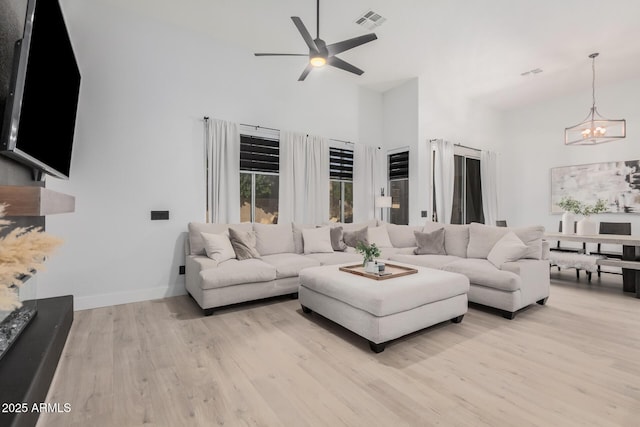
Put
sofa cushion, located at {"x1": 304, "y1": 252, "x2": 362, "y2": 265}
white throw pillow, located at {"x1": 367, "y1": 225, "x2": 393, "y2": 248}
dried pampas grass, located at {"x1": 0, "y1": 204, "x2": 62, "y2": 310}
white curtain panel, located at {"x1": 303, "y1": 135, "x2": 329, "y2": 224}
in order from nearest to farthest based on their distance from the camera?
1. dried pampas grass, located at {"x1": 0, "y1": 204, "x2": 62, "y2": 310}
2. sofa cushion, located at {"x1": 304, "y1": 252, "x2": 362, "y2": 265}
3. white throw pillow, located at {"x1": 367, "y1": 225, "x2": 393, "y2": 248}
4. white curtain panel, located at {"x1": 303, "y1": 135, "x2": 329, "y2": 224}

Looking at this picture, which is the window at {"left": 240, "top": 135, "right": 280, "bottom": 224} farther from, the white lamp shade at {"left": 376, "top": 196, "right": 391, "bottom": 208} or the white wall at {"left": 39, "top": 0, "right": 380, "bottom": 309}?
the white lamp shade at {"left": 376, "top": 196, "right": 391, "bottom": 208}

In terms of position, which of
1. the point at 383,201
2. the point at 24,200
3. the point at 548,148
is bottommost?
the point at 24,200

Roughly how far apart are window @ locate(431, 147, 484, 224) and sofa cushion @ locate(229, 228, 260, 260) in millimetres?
4511

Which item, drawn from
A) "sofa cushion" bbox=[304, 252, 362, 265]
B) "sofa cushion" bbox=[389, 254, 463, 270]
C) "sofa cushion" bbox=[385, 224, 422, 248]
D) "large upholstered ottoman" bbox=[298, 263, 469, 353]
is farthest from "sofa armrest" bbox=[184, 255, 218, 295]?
"sofa cushion" bbox=[385, 224, 422, 248]

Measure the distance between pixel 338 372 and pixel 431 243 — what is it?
9.27 ft

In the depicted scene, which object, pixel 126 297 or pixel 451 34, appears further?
pixel 451 34

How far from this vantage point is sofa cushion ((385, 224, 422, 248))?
505 cm

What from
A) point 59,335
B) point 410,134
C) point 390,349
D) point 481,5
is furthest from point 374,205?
point 59,335

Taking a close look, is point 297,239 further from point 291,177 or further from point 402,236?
point 402,236

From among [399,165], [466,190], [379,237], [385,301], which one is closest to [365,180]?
[399,165]

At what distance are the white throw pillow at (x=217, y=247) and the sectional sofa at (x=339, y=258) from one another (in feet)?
0.04

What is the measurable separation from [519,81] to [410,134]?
2.26m

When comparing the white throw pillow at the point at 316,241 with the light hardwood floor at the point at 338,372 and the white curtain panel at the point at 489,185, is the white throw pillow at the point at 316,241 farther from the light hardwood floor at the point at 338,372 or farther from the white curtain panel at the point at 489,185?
the white curtain panel at the point at 489,185

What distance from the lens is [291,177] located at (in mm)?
4965
